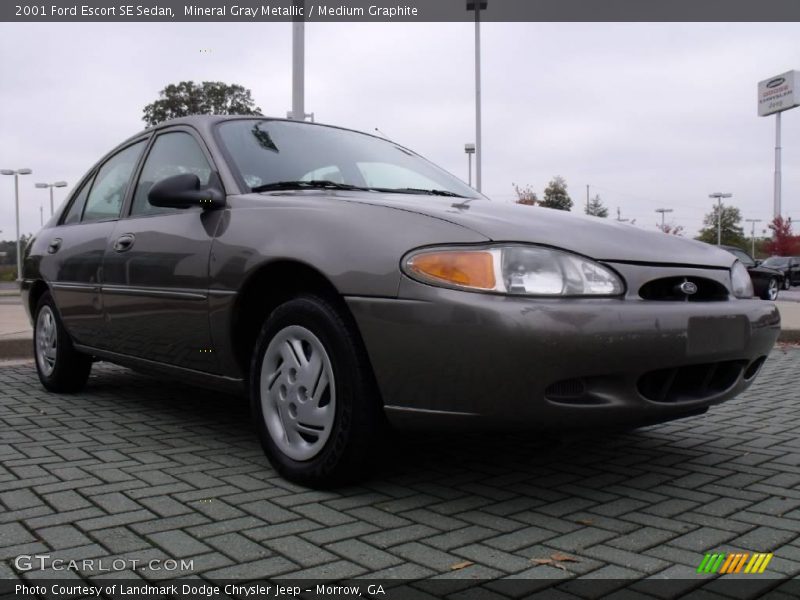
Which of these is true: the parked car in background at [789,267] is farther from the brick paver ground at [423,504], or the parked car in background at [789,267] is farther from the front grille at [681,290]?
the front grille at [681,290]

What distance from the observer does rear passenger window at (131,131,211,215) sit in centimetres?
390

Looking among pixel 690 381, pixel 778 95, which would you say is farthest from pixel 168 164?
pixel 778 95

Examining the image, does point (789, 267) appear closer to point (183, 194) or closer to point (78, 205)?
point (78, 205)

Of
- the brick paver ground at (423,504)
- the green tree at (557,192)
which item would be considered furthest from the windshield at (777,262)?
the brick paver ground at (423,504)

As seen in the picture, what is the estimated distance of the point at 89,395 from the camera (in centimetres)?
527

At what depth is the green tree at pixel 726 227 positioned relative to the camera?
79.1m

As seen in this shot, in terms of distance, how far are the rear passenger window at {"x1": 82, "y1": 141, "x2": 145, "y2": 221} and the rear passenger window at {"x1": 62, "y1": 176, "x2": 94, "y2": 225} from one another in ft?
0.29

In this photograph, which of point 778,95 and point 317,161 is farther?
point 778,95

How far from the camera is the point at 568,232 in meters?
2.83

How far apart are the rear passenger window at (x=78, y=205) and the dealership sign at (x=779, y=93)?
72.3m

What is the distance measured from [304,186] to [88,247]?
1.71 metres

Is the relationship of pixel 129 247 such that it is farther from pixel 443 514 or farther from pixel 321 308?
pixel 443 514

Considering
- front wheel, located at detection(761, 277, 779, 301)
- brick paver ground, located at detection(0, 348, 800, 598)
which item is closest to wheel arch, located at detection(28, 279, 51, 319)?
brick paver ground, located at detection(0, 348, 800, 598)
